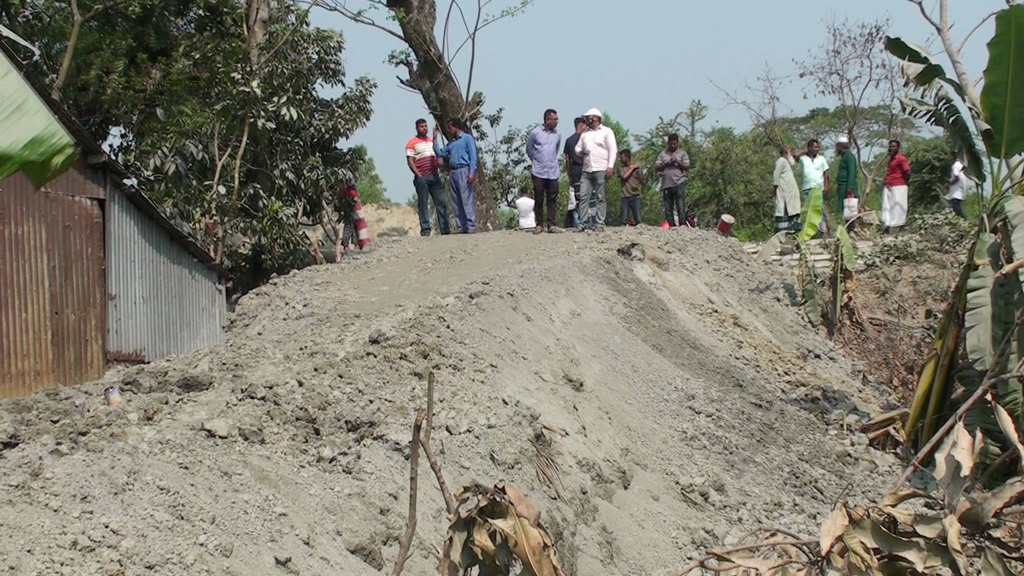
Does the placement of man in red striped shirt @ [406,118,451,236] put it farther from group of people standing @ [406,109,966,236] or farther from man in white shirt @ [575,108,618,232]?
man in white shirt @ [575,108,618,232]

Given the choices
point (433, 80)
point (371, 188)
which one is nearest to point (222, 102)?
point (433, 80)

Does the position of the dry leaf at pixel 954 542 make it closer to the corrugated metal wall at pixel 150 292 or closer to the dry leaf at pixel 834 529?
the dry leaf at pixel 834 529

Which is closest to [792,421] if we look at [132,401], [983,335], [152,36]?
[983,335]

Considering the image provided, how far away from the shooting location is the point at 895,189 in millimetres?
17078

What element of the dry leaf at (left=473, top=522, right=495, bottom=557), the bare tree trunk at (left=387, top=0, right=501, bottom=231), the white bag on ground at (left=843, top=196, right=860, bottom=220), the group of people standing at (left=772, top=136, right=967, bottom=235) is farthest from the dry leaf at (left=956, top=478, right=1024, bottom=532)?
the bare tree trunk at (left=387, top=0, right=501, bottom=231)

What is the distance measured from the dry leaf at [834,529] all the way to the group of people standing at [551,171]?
8.81 metres

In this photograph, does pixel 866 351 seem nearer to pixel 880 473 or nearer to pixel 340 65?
pixel 880 473

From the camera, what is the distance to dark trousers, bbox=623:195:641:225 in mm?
16016

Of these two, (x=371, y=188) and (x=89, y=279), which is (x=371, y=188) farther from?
(x=89, y=279)

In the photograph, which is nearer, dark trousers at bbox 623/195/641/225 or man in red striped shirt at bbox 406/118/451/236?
man in red striped shirt at bbox 406/118/451/236

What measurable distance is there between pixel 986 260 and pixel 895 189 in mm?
7675

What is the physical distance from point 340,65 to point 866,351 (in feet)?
26.2

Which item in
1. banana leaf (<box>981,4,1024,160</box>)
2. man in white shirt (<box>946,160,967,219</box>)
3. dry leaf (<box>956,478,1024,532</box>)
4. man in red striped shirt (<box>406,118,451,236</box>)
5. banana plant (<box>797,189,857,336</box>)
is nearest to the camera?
dry leaf (<box>956,478,1024,532</box>)

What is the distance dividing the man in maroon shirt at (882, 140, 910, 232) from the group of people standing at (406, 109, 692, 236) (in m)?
→ 3.45
